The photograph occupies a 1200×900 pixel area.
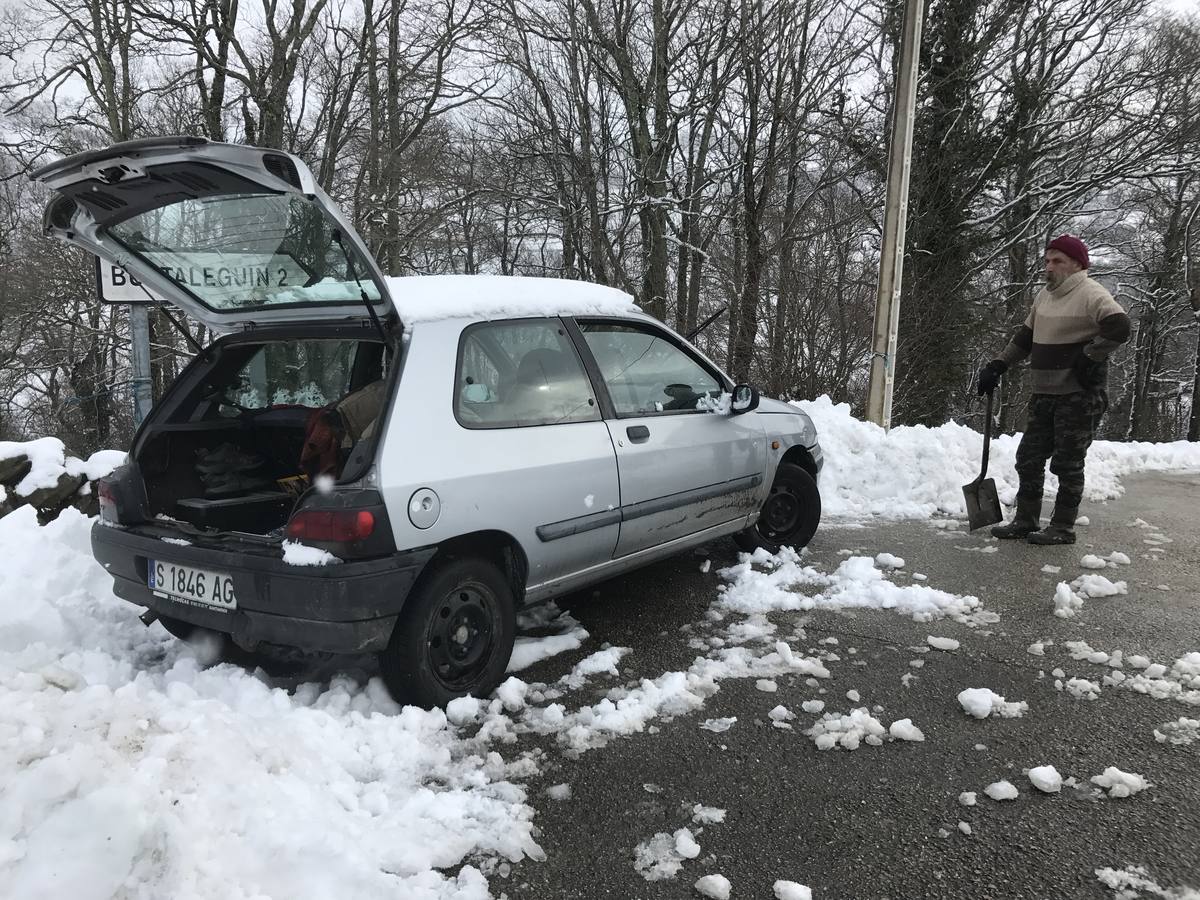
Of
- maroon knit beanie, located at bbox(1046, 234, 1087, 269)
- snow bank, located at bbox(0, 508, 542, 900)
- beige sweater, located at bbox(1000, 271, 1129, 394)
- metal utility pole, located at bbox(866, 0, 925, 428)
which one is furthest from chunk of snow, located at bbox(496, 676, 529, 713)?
metal utility pole, located at bbox(866, 0, 925, 428)

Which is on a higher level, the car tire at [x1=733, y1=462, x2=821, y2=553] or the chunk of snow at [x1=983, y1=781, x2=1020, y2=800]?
the car tire at [x1=733, y1=462, x2=821, y2=553]

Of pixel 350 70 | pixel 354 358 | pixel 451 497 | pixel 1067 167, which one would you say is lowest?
pixel 451 497

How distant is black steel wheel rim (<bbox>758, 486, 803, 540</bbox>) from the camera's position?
510 cm

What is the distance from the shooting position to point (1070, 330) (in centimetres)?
504

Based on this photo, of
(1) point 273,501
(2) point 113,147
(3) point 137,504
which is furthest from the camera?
(1) point 273,501

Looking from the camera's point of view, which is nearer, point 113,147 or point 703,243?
point 113,147

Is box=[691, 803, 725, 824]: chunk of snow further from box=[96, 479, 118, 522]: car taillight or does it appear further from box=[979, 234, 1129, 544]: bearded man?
box=[979, 234, 1129, 544]: bearded man

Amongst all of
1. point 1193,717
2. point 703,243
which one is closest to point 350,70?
point 703,243

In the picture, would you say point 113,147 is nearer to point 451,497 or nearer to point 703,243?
point 451,497

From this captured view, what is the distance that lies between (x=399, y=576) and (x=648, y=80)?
41.6 ft

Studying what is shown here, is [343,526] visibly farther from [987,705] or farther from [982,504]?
[982,504]

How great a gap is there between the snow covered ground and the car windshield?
159cm

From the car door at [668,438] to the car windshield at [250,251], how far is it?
4.04ft

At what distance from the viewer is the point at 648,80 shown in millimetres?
13180
